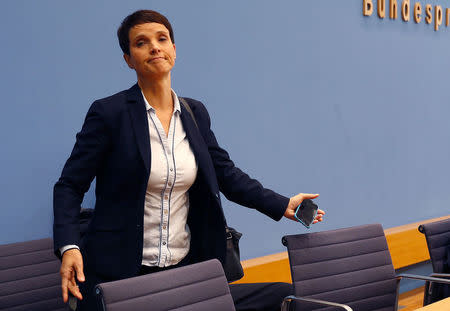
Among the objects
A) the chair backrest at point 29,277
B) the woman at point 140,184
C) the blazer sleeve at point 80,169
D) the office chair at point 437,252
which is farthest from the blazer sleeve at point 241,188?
the office chair at point 437,252

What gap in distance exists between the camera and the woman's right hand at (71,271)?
1.48m

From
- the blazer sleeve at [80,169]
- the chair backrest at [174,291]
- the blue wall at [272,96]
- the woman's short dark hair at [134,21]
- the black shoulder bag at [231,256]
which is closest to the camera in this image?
the chair backrest at [174,291]

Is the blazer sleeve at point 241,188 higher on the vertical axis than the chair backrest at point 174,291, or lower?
higher

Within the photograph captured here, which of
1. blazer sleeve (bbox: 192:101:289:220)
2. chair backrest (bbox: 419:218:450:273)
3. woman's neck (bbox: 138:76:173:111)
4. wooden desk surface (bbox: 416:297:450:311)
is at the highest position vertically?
woman's neck (bbox: 138:76:173:111)

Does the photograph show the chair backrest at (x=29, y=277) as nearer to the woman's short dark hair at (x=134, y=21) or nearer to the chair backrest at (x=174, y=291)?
the chair backrest at (x=174, y=291)

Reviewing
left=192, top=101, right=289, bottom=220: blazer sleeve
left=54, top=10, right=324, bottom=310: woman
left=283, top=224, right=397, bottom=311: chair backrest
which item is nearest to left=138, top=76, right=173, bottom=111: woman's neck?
left=54, top=10, right=324, bottom=310: woman

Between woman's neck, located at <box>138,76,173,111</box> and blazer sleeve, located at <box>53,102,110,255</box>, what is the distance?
6.6 inches

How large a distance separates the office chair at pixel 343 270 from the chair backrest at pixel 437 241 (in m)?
0.30

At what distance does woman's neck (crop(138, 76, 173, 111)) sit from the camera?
172 centimetres

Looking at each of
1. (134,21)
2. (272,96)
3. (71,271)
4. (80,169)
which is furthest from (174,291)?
(272,96)

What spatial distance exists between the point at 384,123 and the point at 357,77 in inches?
19.3

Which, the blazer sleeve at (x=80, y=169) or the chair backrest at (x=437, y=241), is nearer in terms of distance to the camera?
the blazer sleeve at (x=80, y=169)

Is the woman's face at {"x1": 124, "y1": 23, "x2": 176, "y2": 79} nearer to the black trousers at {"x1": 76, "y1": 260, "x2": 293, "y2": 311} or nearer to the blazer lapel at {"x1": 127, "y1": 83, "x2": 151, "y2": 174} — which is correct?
the blazer lapel at {"x1": 127, "y1": 83, "x2": 151, "y2": 174}

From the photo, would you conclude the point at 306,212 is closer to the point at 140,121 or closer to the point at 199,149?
the point at 199,149
